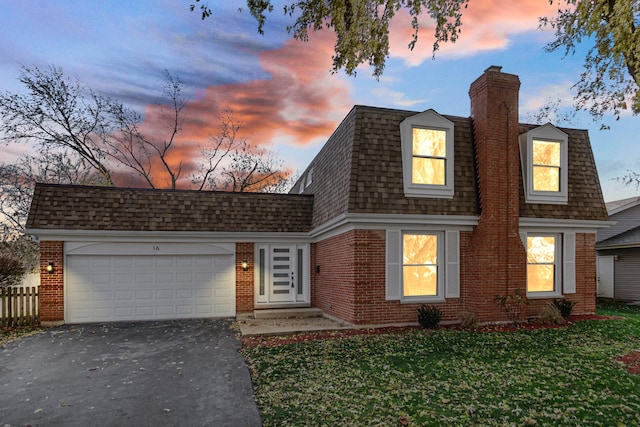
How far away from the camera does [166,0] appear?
6.34m

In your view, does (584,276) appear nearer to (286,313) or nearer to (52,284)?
(286,313)

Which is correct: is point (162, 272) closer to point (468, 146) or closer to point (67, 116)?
point (468, 146)

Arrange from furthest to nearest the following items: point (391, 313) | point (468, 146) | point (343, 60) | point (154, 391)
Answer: point (468, 146) < point (391, 313) < point (343, 60) < point (154, 391)

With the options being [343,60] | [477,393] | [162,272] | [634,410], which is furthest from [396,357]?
[162,272]

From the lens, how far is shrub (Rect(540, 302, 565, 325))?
9.80 meters

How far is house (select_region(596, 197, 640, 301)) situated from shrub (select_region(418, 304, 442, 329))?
11455mm

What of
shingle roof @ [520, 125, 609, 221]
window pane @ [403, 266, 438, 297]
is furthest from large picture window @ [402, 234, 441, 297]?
shingle roof @ [520, 125, 609, 221]

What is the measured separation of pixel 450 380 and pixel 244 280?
8.17 m

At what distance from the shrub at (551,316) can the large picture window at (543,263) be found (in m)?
0.75

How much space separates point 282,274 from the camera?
1295 cm

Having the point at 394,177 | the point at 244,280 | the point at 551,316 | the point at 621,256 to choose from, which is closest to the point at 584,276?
the point at 551,316

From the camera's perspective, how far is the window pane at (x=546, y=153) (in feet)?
35.6

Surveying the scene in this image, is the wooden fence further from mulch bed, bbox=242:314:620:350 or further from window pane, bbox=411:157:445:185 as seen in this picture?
window pane, bbox=411:157:445:185

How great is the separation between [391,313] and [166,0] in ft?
26.6
